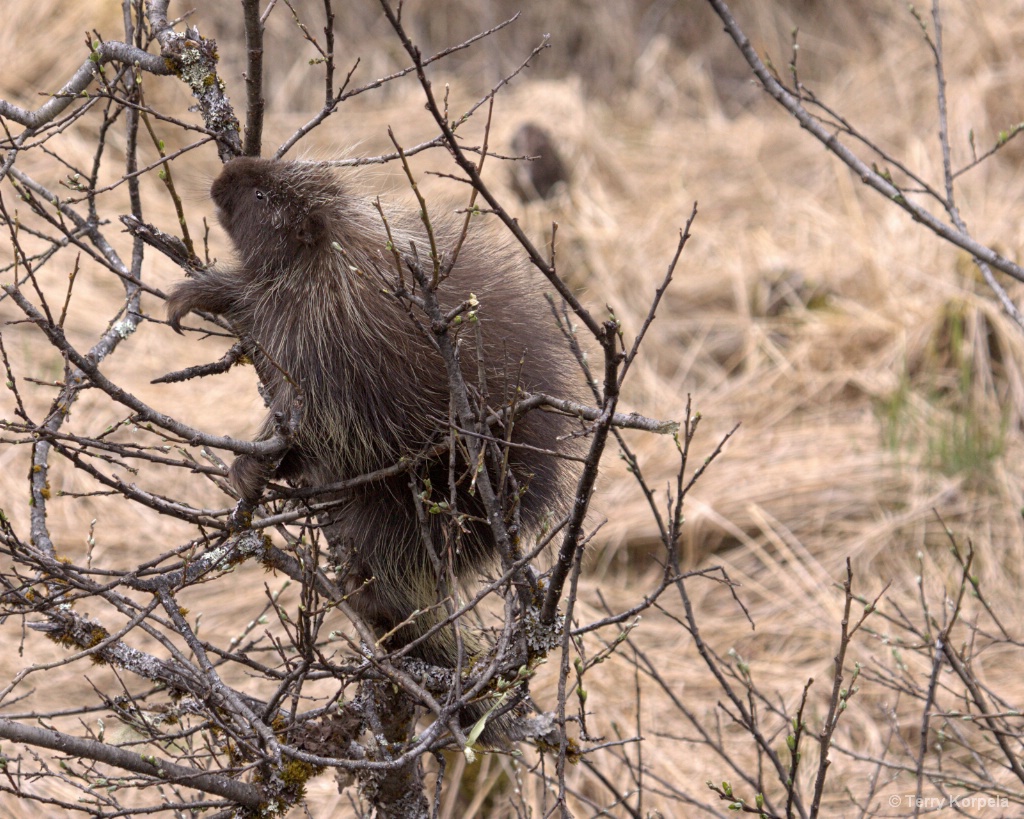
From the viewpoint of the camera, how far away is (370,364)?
2.61 m

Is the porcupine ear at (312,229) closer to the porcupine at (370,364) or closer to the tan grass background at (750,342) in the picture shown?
the porcupine at (370,364)

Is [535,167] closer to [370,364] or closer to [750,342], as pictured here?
[750,342]

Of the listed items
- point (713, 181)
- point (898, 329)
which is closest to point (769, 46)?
point (713, 181)

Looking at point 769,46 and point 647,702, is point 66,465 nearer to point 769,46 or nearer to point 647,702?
point 647,702

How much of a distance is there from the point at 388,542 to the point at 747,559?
3.08 metres

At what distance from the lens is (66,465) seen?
5852mm

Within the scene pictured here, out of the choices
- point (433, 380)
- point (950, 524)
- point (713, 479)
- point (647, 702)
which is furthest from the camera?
point (713, 479)

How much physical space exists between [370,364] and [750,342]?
4579mm

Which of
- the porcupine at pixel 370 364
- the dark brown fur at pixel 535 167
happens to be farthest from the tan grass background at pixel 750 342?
the porcupine at pixel 370 364

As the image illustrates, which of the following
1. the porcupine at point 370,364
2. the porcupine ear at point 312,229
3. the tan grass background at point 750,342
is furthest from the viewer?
the tan grass background at point 750,342

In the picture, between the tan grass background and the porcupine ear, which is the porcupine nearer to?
the porcupine ear

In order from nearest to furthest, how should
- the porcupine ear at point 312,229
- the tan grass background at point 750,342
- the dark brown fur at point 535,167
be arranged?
the porcupine ear at point 312,229 < the tan grass background at point 750,342 < the dark brown fur at point 535,167

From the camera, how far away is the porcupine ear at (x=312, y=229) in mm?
2816

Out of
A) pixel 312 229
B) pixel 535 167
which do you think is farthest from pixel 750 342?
pixel 312 229
